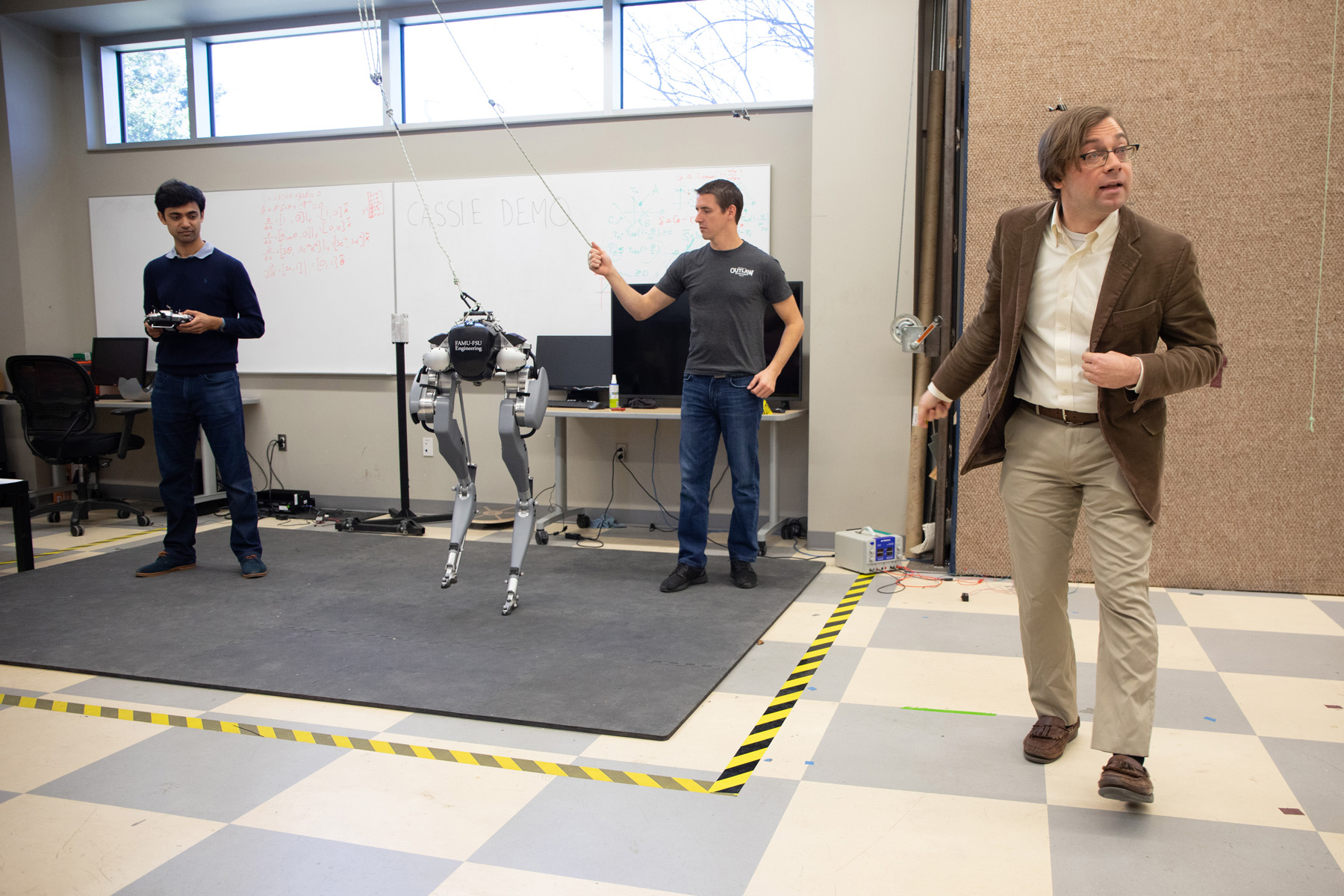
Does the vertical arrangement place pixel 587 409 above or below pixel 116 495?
above

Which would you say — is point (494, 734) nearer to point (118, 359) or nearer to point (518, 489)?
point (518, 489)

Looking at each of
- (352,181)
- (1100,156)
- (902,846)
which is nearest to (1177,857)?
(902,846)

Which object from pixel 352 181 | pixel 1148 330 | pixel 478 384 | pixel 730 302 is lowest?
pixel 478 384

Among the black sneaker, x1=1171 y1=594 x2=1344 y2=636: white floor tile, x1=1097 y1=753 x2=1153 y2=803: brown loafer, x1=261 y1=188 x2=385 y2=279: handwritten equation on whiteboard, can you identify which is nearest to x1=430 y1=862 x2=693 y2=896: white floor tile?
x1=1097 y1=753 x2=1153 y2=803: brown loafer

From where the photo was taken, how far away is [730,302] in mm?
3916

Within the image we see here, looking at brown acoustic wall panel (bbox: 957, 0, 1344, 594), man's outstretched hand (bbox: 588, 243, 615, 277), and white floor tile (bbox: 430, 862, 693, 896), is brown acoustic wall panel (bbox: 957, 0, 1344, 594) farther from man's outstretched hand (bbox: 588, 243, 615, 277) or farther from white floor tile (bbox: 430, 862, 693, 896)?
white floor tile (bbox: 430, 862, 693, 896)

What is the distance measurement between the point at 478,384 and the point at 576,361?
5.94 feet

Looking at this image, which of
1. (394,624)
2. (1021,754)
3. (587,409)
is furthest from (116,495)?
(1021,754)

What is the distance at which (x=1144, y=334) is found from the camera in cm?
204

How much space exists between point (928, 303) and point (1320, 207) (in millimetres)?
1607

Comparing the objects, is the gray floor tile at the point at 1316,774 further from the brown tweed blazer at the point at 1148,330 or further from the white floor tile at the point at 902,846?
the brown tweed blazer at the point at 1148,330

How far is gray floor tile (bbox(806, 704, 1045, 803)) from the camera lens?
2199mm

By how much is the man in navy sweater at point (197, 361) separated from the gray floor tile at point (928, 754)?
2915 millimetres

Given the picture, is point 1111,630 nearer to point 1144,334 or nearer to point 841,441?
point 1144,334
